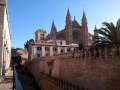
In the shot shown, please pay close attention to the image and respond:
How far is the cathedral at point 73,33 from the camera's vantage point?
6083cm

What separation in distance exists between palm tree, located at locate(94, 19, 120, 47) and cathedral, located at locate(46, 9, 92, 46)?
44.6 meters

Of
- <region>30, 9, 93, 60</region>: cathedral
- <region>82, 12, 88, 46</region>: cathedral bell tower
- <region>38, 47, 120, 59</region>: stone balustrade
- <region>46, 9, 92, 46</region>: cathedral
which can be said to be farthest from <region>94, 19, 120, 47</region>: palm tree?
<region>82, 12, 88, 46</region>: cathedral bell tower

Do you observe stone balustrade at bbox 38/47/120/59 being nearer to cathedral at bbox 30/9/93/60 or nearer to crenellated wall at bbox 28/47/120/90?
crenellated wall at bbox 28/47/120/90

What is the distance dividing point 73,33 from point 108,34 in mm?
50012

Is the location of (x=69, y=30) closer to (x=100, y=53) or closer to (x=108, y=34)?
(x=108, y=34)

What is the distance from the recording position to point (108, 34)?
47.4 ft

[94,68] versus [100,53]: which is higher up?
[100,53]

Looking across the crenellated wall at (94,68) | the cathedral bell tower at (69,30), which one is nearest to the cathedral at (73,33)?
the cathedral bell tower at (69,30)

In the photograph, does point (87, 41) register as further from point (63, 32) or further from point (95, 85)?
point (95, 85)

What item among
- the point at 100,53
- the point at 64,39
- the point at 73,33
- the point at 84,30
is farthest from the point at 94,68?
the point at 73,33

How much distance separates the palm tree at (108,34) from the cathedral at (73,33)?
44.6 metres

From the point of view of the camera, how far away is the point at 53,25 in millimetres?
69625

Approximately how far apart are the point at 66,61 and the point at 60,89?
6.99 m

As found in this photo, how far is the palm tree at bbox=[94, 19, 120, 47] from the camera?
14.2 m
